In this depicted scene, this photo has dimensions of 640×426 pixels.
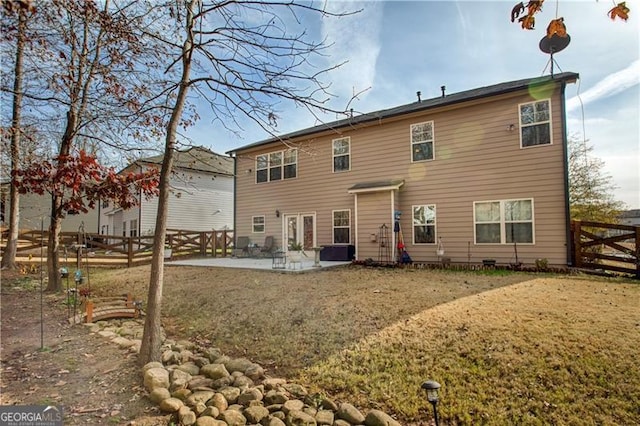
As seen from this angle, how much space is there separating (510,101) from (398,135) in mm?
3491

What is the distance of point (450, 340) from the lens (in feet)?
14.4

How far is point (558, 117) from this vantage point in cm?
914

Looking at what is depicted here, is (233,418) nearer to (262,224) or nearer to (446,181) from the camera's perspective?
(446,181)

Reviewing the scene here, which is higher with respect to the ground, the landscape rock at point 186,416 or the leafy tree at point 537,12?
the leafy tree at point 537,12

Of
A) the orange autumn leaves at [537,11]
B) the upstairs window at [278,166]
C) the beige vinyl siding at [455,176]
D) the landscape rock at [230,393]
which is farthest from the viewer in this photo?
the upstairs window at [278,166]

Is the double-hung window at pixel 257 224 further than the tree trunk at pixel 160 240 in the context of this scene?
Yes

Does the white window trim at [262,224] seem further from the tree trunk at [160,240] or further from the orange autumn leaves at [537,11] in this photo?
the orange autumn leaves at [537,11]

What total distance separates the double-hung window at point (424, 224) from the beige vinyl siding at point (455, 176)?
190 mm

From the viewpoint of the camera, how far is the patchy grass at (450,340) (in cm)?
331

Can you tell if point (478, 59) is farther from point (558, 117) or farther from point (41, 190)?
point (41, 190)

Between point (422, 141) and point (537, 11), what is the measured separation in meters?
9.24

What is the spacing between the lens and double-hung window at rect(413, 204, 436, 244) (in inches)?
430

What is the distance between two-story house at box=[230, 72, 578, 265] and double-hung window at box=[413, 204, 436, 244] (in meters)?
0.03

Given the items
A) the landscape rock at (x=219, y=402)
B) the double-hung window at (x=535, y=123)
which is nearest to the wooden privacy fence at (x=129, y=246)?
the landscape rock at (x=219, y=402)
